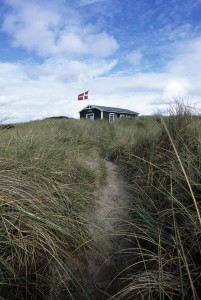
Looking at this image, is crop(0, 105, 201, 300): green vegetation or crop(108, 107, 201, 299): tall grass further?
crop(0, 105, 201, 300): green vegetation

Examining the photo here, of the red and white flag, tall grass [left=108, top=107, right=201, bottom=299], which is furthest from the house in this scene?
tall grass [left=108, top=107, right=201, bottom=299]

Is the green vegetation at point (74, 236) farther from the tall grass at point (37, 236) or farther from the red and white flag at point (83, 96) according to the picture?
the red and white flag at point (83, 96)

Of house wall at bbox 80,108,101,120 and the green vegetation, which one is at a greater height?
house wall at bbox 80,108,101,120

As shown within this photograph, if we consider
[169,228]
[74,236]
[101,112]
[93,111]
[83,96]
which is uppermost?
[83,96]

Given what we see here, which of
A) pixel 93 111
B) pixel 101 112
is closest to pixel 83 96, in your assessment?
pixel 101 112

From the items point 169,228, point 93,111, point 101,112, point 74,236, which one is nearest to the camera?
point 169,228

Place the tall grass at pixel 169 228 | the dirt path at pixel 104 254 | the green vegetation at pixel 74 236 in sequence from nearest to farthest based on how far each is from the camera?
the tall grass at pixel 169 228 → the green vegetation at pixel 74 236 → the dirt path at pixel 104 254

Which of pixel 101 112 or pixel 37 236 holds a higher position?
pixel 101 112

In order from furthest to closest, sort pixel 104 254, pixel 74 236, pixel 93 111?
pixel 93 111 → pixel 104 254 → pixel 74 236

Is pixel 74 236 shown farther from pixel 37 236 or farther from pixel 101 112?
pixel 101 112

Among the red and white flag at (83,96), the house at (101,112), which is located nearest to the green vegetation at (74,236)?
the red and white flag at (83,96)

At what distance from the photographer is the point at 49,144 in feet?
14.4

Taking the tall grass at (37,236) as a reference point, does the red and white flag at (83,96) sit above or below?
above

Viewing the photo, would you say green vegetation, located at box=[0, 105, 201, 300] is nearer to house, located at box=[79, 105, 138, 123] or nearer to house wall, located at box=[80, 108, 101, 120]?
house, located at box=[79, 105, 138, 123]
